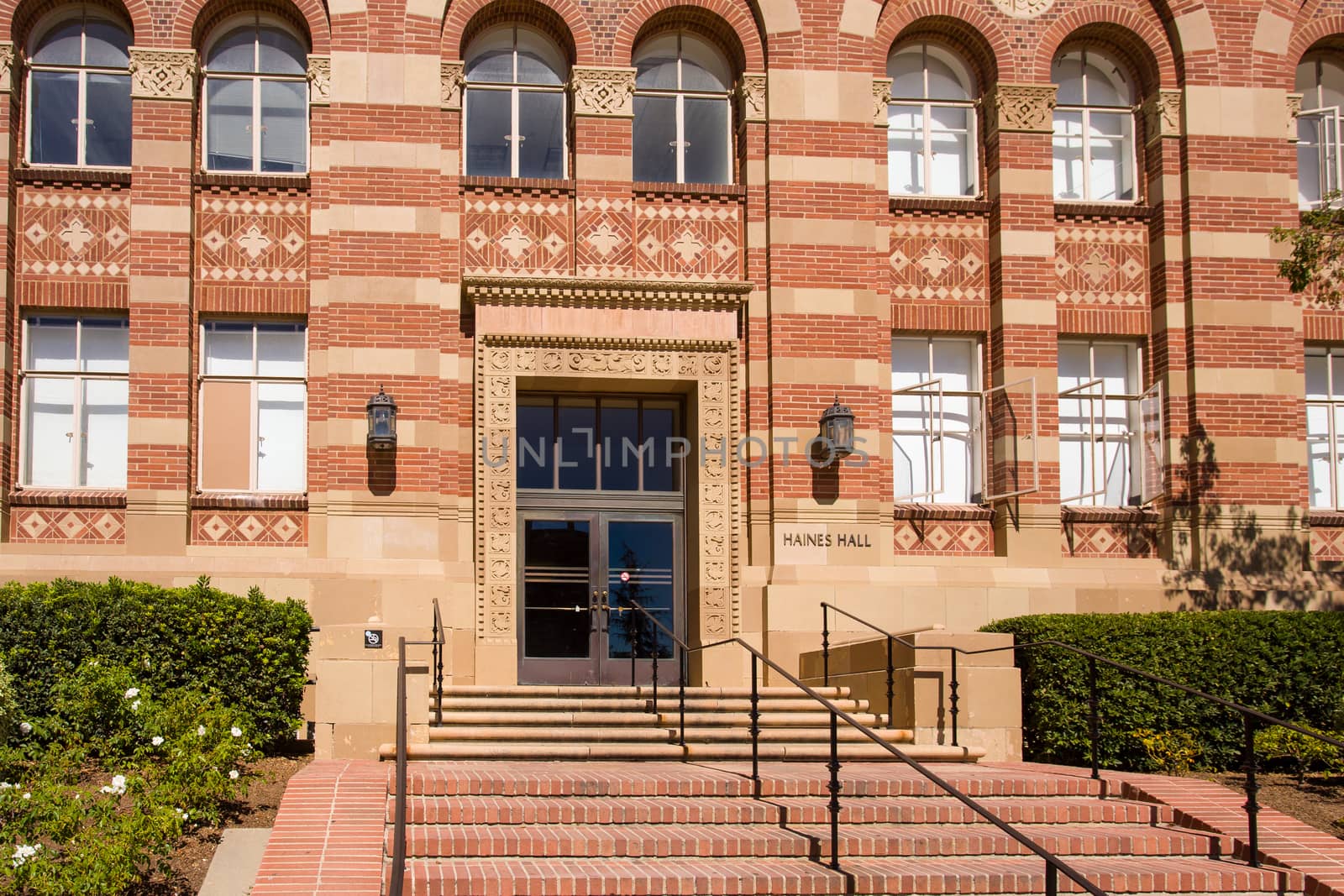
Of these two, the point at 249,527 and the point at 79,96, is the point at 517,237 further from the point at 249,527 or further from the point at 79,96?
the point at 79,96

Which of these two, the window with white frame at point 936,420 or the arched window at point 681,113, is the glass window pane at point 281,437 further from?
the window with white frame at point 936,420

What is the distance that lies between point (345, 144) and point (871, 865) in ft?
36.0

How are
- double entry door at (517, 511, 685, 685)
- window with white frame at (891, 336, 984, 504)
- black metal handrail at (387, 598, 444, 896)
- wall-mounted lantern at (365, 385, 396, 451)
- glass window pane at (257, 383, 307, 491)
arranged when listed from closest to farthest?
black metal handrail at (387, 598, 444, 896) → wall-mounted lantern at (365, 385, 396, 451) → glass window pane at (257, 383, 307, 491) → double entry door at (517, 511, 685, 685) → window with white frame at (891, 336, 984, 504)

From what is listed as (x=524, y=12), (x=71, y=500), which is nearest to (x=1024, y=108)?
(x=524, y=12)

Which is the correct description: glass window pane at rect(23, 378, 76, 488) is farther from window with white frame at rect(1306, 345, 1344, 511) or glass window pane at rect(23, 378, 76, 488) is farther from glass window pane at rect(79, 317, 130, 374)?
window with white frame at rect(1306, 345, 1344, 511)

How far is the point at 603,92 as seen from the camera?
18.6 m

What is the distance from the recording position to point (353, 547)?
56.6 ft

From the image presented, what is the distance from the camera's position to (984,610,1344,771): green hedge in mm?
15141

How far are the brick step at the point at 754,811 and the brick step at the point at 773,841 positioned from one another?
0.07 m

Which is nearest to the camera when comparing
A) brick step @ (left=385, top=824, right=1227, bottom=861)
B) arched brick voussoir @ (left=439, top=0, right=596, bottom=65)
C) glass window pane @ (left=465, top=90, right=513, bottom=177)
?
brick step @ (left=385, top=824, right=1227, bottom=861)

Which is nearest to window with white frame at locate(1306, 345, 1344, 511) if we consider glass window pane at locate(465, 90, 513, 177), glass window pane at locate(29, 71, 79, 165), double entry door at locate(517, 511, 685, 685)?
double entry door at locate(517, 511, 685, 685)

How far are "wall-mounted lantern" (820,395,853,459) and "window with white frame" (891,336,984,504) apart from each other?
4.12 feet

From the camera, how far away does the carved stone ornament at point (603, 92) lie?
18.6 meters

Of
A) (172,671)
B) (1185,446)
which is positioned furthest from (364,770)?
(1185,446)
